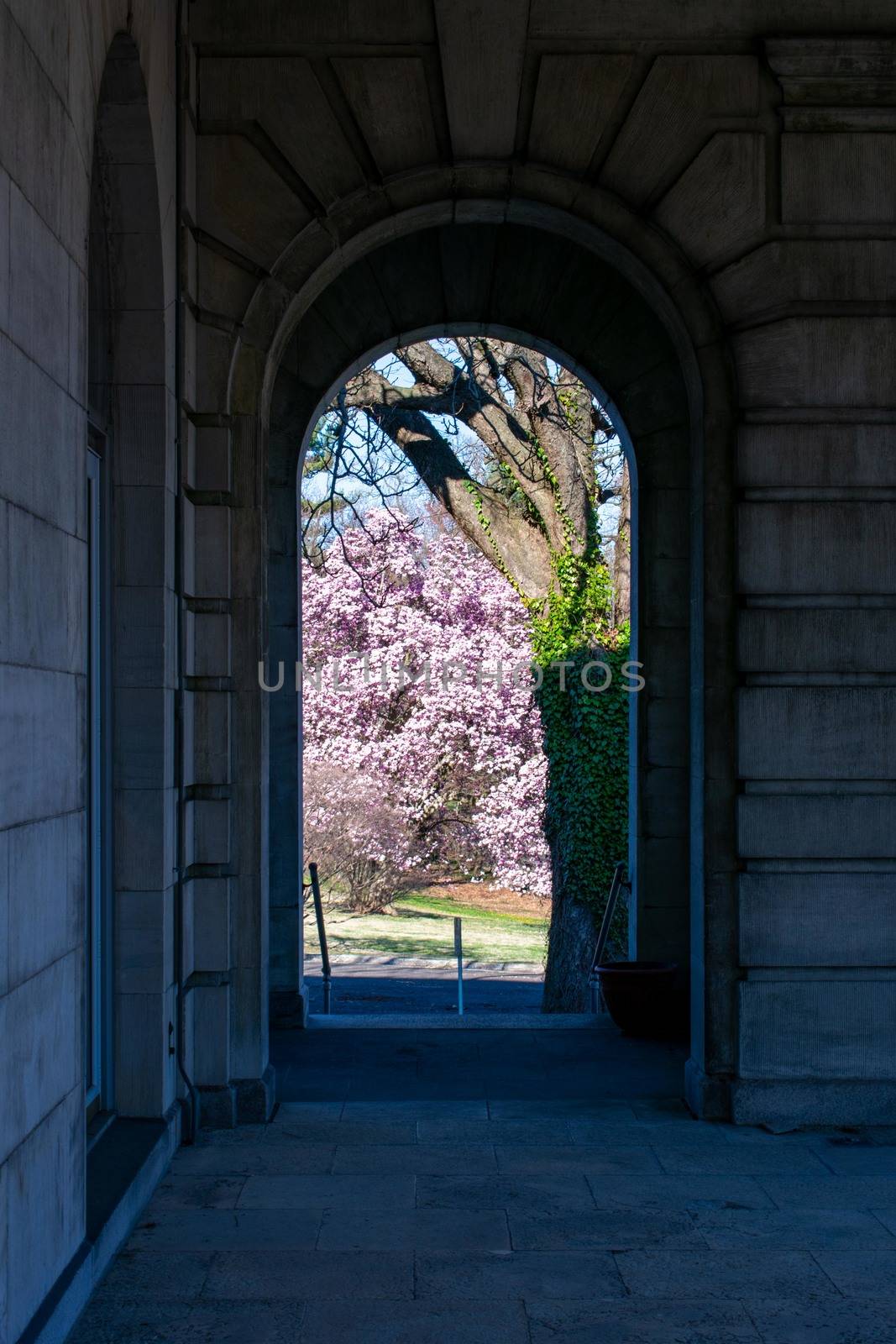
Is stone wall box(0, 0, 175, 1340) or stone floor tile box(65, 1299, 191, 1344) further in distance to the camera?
stone floor tile box(65, 1299, 191, 1344)

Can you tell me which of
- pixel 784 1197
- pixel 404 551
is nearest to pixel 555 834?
pixel 784 1197

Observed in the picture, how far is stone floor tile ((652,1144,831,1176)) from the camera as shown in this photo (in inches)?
209

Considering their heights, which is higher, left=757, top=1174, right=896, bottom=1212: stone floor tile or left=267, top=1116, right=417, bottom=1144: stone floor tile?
left=267, top=1116, right=417, bottom=1144: stone floor tile

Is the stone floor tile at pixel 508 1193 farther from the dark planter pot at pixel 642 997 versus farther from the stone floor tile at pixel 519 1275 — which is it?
the dark planter pot at pixel 642 997

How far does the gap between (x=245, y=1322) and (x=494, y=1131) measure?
2.12 meters

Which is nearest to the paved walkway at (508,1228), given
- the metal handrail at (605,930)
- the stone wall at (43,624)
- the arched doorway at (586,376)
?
the stone wall at (43,624)

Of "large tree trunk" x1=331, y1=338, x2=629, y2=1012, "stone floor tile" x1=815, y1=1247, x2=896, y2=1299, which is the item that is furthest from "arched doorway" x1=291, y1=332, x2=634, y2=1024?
"stone floor tile" x1=815, y1=1247, x2=896, y2=1299

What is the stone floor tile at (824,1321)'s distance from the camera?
3.80 metres

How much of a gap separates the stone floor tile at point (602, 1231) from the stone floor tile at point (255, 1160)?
1015mm

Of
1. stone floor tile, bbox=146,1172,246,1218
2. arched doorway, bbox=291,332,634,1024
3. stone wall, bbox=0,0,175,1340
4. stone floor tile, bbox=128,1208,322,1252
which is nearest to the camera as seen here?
stone wall, bbox=0,0,175,1340

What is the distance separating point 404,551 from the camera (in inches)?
830

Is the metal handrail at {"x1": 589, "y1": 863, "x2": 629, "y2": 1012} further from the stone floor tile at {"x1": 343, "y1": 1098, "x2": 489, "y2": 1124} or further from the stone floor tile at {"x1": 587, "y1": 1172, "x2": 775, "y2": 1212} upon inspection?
the stone floor tile at {"x1": 587, "y1": 1172, "x2": 775, "y2": 1212}

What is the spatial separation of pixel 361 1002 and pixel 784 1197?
27.9 ft

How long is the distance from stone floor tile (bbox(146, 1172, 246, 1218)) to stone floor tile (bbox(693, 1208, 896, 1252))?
174cm
